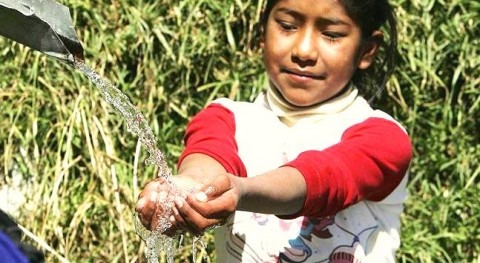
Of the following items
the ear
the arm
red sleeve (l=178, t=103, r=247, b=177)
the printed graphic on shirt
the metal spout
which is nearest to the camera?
the metal spout

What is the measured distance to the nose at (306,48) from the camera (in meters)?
2.27

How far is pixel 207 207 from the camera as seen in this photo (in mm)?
1687

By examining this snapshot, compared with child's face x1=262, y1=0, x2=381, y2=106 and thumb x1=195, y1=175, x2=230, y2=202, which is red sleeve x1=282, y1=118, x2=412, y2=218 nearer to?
child's face x1=262, y1=0, x2=381, y2=106

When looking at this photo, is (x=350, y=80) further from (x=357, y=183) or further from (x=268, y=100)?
(x=357, y=183)

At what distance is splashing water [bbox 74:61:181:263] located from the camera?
5.62 ft

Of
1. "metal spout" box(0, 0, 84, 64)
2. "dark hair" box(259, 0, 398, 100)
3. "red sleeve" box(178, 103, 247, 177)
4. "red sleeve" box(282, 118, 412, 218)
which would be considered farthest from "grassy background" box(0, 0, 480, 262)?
"metal spout" box(0, 0, 84, 64)

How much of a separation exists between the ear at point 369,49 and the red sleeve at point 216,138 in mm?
304

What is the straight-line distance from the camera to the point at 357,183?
2.12 metres

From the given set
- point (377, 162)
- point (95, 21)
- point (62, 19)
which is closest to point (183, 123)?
point (95, 21)

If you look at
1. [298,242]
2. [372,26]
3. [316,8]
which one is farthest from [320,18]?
[298,242]

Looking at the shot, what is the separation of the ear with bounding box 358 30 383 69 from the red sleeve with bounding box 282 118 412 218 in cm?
18

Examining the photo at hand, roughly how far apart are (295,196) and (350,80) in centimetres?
53

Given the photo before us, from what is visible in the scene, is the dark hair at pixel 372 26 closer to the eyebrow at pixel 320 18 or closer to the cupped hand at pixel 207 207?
the eyebrow at pixel 320 18

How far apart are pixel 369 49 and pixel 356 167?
16.4 inches
